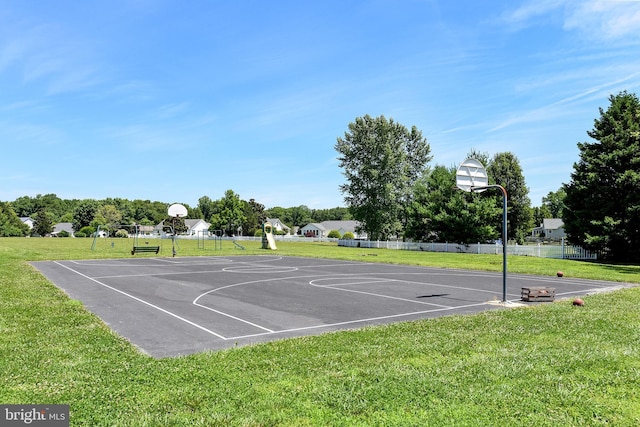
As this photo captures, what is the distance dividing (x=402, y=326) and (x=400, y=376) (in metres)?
3.34

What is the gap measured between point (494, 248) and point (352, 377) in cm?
3721

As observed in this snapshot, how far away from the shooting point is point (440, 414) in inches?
175

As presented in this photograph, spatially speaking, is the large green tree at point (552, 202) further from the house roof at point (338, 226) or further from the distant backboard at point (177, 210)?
the distant backboard at point (177, 210)

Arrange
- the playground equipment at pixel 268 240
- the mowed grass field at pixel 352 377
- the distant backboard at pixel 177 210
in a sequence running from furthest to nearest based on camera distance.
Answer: the playground equipment at pixel 268 240 → the distant backboard at pixel 177 210 → the mowed grass field at pixel 352 377

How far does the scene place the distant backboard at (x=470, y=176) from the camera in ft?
40.4

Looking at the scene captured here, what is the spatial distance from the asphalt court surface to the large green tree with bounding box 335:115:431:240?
3450 cm

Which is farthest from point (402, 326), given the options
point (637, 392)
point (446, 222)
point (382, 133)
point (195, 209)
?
point (195, 209)

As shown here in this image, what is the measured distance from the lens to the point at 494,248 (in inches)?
1551

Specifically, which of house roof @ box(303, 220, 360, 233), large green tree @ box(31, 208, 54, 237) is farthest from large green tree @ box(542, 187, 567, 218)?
large green tree @ box(31, 208, 54, 237)

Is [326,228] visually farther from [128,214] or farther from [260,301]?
[260,301]

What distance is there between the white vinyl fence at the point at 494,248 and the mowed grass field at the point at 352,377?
28.9m

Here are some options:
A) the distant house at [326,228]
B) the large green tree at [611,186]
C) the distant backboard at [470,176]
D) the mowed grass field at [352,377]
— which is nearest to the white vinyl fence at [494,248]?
the large green tree at [611,186]

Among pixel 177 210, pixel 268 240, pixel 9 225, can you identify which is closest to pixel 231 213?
pixel 268 240

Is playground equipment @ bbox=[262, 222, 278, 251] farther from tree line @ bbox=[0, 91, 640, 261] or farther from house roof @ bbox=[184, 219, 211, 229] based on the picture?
house roof @ bbox=[184, 219, 211, 229]
